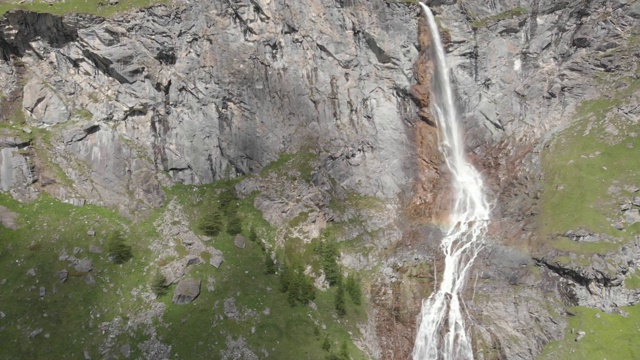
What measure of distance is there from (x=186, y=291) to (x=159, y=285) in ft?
6.68

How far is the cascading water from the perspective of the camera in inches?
1281

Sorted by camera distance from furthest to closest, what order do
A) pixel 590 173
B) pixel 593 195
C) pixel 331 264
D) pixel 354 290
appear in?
pixel 590 173 → pixel 331 264 → pixel 593 195 → pixel 354 290

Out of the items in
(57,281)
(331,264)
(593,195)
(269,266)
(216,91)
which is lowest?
(331,264)

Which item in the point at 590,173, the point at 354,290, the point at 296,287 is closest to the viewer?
the point at 296,287

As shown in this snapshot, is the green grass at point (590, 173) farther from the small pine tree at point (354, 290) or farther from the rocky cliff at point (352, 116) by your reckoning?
the small pine tree at point (354, 290)

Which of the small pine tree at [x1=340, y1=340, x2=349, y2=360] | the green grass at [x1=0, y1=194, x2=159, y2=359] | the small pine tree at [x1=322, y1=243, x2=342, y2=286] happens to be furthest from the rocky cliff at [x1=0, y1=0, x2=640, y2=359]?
the small pine tree at [x1=340, y1=340, x2=349, y2=360]

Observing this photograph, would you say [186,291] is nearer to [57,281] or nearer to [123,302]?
[123,302]

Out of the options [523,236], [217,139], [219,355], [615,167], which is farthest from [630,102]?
[219,355]

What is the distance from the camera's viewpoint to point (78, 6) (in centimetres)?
3909

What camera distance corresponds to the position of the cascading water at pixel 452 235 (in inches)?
1281

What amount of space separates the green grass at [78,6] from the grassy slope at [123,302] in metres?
17.2

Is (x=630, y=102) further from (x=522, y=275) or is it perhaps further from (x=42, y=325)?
(x=42, y=325)

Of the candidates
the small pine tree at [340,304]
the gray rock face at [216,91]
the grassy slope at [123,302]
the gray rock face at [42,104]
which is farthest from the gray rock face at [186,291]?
the gray rock face at [42,104]

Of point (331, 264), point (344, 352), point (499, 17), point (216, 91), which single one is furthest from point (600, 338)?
point (216, 91)
